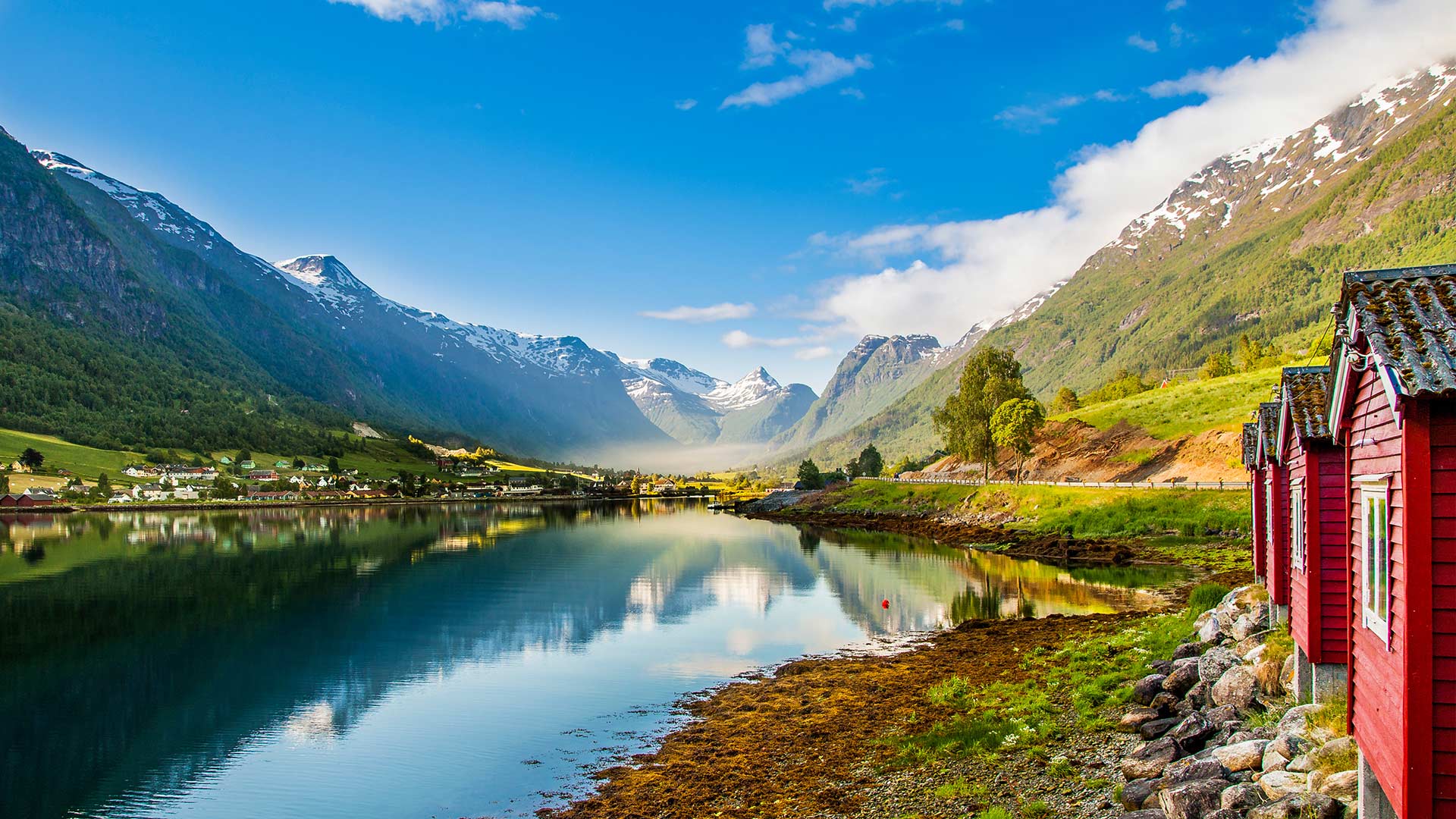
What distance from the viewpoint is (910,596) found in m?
54.1

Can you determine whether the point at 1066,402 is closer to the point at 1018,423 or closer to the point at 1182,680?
the point at 1018,423

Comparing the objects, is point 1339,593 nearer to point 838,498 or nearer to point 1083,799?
point 1083,799

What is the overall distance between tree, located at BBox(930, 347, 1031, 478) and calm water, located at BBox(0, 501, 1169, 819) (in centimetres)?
3374

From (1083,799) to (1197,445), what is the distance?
91474 mm

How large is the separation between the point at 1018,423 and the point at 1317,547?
305ft

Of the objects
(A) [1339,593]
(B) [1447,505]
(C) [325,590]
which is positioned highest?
(B) [1447,505]

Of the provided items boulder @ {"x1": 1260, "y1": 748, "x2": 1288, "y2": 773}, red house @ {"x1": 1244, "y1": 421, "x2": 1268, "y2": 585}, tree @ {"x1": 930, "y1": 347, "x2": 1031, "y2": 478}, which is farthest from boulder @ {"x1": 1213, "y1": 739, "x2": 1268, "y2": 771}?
tree @ {"x1": 930, "y1": 347, "x2": 1031, "y2": 478}

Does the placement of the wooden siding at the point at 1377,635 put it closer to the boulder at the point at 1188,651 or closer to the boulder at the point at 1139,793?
the boulder at the point at 1139,793

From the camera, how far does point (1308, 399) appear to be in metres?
19.0

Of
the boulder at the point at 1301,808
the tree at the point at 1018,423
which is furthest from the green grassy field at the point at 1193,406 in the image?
the boulder at the point at 1301,808

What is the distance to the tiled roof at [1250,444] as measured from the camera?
101 feet

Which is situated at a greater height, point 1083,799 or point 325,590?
point 1083,799

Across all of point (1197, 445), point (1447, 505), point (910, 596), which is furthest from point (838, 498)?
point (1447, 505)

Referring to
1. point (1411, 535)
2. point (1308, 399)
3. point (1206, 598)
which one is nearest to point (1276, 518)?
point (1308, 399)
